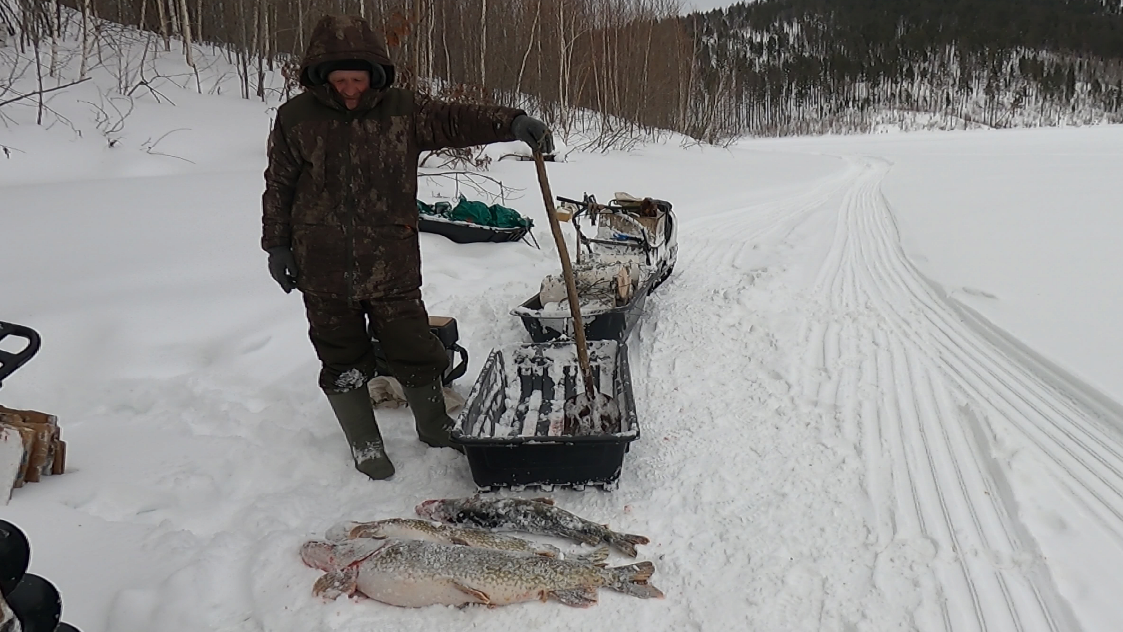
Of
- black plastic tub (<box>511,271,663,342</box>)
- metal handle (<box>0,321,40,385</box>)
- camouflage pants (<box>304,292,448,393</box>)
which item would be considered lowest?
black plastic tub (<box>511,271,663,342</box>)

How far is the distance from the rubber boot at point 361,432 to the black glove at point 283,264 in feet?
1.75

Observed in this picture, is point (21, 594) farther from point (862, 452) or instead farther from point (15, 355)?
point (862, 452)

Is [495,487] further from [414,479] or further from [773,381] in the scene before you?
[773,381]

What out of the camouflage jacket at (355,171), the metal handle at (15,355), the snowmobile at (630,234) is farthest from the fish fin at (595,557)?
the snowmobile at (630,234)

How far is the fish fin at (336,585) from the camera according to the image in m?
2.08

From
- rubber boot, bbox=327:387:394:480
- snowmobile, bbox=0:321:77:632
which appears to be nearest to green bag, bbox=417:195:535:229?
rubber boot, bbox=327:387:394:480

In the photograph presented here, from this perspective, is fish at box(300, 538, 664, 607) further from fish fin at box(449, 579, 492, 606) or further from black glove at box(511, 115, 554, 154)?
black glove at box(511, 115, 554, 154)

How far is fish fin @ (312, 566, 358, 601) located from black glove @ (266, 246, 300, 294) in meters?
1.08

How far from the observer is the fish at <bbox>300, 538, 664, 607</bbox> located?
2025 millimetres

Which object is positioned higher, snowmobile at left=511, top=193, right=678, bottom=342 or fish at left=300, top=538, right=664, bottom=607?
snowmobile at left=511, top=193, right=678, bottom=342

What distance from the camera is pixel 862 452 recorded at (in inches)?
111

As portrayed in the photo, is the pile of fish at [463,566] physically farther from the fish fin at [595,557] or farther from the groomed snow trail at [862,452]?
the groomed snow trail at [862,452]

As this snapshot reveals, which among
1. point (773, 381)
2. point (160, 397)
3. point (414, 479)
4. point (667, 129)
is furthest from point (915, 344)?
point (667, 129)

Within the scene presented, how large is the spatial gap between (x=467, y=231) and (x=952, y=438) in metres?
4.36
